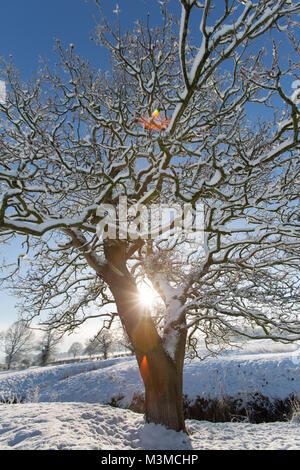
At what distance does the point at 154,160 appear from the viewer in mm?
4383

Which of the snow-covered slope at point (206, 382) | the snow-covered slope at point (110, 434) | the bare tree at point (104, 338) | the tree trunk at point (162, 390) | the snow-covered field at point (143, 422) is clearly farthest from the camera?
the snow-covered slope at point (206, 382)

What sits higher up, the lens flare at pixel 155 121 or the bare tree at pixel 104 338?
the lens flare at pixel 155 121

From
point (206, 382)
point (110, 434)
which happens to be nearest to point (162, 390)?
point (110, 434)

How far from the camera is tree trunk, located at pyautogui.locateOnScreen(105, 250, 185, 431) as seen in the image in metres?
4.40

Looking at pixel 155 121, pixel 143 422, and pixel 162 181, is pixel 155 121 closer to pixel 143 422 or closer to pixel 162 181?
pixel 162 181

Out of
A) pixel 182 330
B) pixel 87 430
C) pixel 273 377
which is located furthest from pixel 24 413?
pixel 273 377

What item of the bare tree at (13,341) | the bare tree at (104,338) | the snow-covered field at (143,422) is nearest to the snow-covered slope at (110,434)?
the snow-covered field at (143,422)

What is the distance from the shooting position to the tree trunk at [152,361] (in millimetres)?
4402

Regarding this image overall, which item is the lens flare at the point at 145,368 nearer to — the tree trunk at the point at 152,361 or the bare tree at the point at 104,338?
the tree trunk at the point at 152,361

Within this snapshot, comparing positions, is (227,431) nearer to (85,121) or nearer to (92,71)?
(85,121)

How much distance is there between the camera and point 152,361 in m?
4.58

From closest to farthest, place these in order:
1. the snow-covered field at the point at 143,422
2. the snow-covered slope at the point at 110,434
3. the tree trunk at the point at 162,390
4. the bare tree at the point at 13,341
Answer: the snow-covered slope at the point at 110,434
the snow-covered field at the point at 143,422
the tree trunk at the point at 162,390
the bare tree at the point at 13,341

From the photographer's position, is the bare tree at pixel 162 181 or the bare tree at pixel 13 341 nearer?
the bare tree at pixel 162 181
